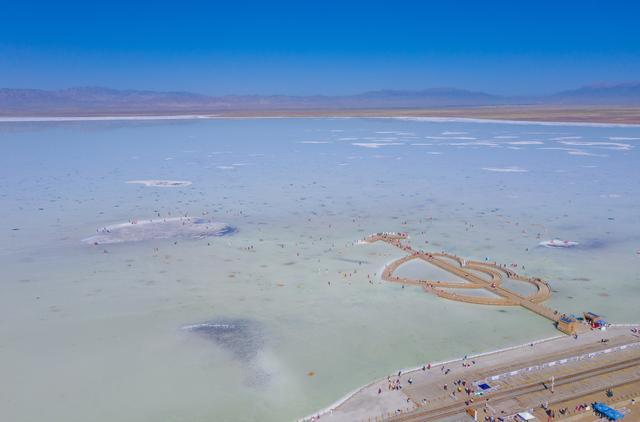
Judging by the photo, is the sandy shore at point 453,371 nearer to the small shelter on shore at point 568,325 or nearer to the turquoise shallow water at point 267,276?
the small shelter on shore at point 568,325

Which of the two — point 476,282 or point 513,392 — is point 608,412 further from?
point 476,282

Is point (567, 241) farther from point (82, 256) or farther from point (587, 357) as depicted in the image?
point (82, 256)

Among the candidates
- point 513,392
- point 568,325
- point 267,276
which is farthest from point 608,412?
point 267,276

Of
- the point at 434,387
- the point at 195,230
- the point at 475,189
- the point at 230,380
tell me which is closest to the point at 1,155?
the point at 195,230

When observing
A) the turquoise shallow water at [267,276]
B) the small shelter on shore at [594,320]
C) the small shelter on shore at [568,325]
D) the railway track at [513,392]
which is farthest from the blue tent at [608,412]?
the small shelter on shore at [594,320]

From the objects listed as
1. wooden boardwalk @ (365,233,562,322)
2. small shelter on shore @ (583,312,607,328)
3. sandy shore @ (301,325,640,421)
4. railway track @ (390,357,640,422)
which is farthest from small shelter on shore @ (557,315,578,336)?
railway track @ (390,357,640,422)

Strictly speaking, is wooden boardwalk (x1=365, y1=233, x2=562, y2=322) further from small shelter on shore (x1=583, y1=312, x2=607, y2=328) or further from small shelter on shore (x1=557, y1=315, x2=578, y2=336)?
small shelter on shore (x1=583, y1=312, x2=607, y2=328)
